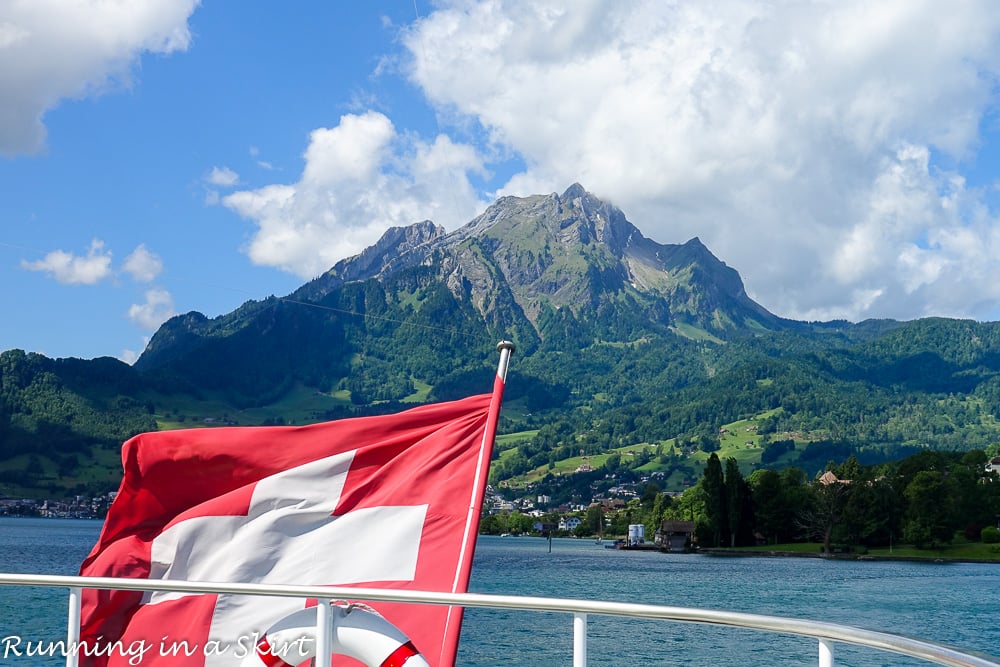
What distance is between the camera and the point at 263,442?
24.0 feet

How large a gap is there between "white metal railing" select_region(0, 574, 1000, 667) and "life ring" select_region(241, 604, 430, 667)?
165mm

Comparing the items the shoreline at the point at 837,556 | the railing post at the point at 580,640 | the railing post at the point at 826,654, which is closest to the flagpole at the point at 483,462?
the railing post at the point at 580,640

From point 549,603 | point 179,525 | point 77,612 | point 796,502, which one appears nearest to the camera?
point 549,603

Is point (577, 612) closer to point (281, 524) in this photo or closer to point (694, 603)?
point (281, 524)

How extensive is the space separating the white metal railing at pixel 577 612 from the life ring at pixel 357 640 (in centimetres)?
17

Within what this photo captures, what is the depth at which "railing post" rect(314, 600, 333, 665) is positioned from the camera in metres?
5.02

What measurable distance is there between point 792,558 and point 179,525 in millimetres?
144785

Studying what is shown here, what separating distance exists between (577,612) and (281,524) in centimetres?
316

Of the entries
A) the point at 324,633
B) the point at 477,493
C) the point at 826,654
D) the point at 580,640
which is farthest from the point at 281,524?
the point at 826,654

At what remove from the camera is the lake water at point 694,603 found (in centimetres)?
4159

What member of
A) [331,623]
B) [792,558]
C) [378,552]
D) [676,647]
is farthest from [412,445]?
[792,558]

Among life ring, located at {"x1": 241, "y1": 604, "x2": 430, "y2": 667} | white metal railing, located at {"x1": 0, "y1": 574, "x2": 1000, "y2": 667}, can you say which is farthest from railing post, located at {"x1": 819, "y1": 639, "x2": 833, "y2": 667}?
life ring, located at {"x1": 241, "y1": 604, "x2": 430, "y2": 667}

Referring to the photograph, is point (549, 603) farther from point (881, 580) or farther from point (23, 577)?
Result: point (881, 580)

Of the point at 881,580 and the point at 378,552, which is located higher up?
the point at 378,552
